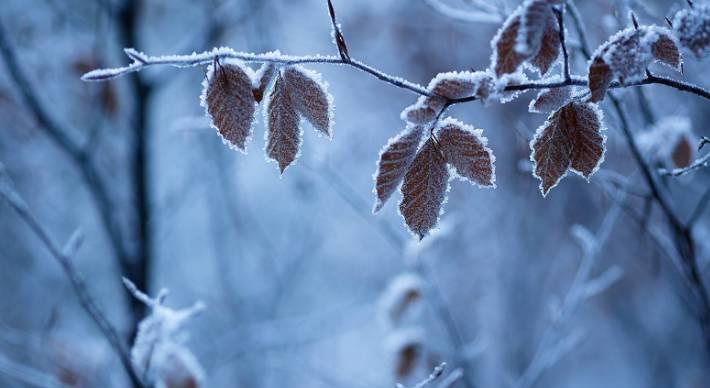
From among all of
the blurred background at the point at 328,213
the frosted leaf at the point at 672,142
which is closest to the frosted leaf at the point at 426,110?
the blurred background at the point at 328,213

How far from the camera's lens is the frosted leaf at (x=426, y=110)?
692mm

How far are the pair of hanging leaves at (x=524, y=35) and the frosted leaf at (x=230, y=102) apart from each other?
0.31 m

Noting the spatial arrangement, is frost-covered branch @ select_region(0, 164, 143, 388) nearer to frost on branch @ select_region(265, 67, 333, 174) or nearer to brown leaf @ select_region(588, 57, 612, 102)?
frost on branch @ select_region(265, 67, 333, 174)

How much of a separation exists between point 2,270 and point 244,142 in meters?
5.77

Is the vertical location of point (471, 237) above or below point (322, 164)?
above

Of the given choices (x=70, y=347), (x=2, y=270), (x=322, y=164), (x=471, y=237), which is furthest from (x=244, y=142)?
(x=2, y=270)

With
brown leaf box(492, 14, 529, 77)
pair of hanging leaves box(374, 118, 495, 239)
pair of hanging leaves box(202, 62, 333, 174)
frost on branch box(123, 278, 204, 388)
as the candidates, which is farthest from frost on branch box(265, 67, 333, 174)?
frost on branch box(123, 278, 204, 388)

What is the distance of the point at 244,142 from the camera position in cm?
72

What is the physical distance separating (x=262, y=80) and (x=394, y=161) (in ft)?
0.65

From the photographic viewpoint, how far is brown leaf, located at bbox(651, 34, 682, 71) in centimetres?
66

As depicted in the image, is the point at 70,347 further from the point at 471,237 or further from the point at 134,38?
the point at 471,237

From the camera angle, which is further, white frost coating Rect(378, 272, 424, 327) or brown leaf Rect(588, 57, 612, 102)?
white frost coating Rect(378, 272, 424, 327)

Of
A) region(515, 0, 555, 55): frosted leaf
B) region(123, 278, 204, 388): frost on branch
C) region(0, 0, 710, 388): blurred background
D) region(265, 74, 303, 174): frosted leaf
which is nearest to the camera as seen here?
region(515, 0, 555, 55): frosted leaf

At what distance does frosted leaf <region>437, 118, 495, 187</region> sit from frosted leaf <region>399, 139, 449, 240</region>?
0.02 meters
